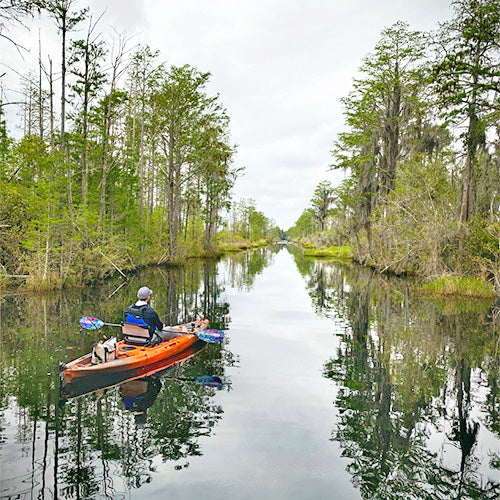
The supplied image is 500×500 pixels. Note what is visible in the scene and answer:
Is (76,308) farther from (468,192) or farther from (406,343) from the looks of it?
(468,192)

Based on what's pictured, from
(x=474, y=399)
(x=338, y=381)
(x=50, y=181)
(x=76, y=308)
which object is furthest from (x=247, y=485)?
(x=50, y=181)

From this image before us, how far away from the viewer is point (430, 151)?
957 inches

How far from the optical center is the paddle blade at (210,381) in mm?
7451

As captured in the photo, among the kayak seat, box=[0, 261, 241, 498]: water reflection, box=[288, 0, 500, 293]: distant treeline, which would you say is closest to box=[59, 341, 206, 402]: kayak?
box=[0, 261, 241, 498]: water reflection

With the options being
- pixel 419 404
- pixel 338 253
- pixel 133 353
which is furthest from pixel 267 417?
pixel 338 253

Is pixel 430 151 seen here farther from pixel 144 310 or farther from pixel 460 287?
pixel 144 310

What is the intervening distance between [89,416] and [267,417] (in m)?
2.69

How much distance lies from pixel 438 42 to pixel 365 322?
11.8 meters

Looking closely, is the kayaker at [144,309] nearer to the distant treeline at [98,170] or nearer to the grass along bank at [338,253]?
the distant treeline at [98,170]

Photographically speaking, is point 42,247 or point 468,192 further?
point 468,192

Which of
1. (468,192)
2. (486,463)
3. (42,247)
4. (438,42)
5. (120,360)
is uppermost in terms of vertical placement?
(438,42)

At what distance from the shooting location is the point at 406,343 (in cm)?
1045

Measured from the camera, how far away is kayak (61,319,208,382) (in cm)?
696

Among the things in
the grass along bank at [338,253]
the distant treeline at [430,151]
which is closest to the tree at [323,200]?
the grass along bank at [338,253]
